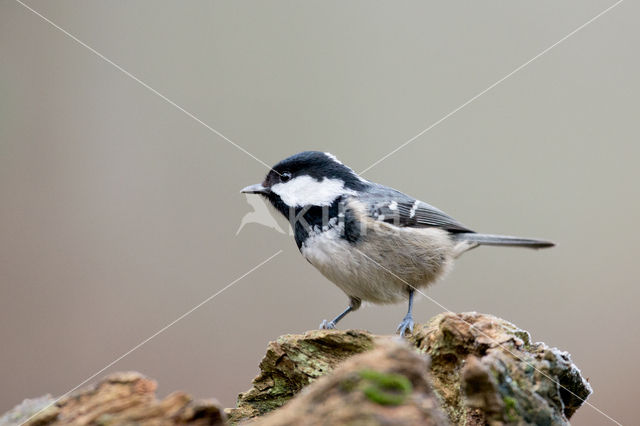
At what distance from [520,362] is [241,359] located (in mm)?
2102

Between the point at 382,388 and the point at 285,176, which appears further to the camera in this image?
the point at 285,176

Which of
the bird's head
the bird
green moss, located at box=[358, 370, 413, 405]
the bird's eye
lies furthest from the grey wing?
green moss, located at box=[358, 370, 413, 405]

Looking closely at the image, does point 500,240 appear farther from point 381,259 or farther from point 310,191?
point 310,191

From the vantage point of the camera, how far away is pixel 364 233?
2.03 m

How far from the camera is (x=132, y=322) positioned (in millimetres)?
3275

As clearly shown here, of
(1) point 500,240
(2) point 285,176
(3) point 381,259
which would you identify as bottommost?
(1) point 500,240

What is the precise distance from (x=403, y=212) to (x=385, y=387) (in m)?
1.35

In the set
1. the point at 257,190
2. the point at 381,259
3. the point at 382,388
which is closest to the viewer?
the point at 382,388

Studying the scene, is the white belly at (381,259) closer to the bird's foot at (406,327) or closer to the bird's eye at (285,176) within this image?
the bird's foot at (406,327)

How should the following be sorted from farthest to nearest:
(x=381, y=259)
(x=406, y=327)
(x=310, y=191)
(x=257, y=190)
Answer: (x=257, y=190), (x=310, y=191), (x=381, y=259), (x=406, y=327)

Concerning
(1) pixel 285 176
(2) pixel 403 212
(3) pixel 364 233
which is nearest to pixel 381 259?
(3) pixel 364 233

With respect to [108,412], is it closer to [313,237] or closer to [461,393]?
[461,393]

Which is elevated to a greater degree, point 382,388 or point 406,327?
point 406,327

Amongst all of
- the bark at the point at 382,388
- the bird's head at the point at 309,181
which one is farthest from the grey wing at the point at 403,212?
the bark at the point at 382,388
